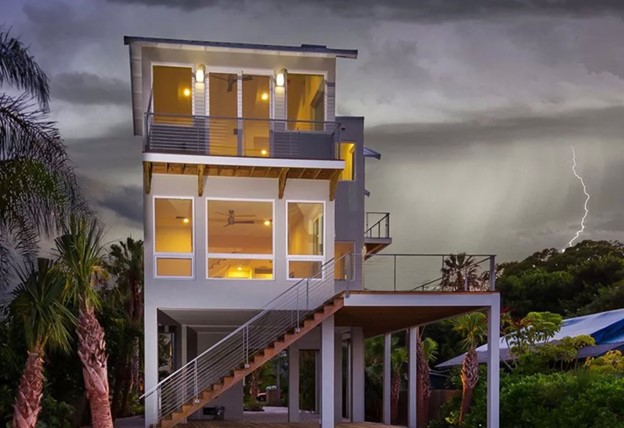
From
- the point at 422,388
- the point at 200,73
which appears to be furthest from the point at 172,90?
the point at 422,388

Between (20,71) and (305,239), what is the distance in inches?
378

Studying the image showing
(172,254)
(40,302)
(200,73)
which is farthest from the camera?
(200,73)

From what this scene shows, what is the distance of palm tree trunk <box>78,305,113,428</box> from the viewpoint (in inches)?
685

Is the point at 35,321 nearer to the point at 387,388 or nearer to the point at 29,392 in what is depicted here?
the point at 29,392

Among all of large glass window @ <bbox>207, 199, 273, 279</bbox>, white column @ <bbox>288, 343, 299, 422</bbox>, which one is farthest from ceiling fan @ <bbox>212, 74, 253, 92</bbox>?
white column @ <bbox>288, 343, 299, 422</bbox>

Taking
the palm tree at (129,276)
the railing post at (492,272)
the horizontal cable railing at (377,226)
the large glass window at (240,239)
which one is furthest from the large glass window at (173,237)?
the palm tree at (129,276)

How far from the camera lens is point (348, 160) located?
26.4 m

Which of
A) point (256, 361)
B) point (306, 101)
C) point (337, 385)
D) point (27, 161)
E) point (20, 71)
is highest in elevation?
point (306, 101)

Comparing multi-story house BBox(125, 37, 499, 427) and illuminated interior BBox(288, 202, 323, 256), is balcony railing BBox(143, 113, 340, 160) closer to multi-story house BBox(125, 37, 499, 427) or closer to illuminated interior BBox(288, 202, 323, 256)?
multi-story house BBox(125, 37, 499, 427)

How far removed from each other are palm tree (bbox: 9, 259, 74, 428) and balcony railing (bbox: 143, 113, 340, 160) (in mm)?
5676

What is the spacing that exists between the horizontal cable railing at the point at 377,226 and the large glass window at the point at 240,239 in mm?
6320

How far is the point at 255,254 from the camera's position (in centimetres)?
2239

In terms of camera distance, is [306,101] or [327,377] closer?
[327,377]

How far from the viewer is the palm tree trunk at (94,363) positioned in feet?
57.1
